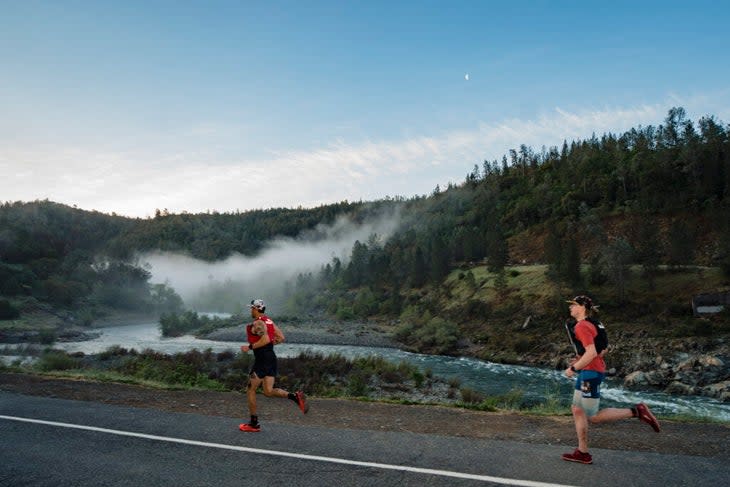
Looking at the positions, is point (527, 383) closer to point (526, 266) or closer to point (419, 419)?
point (419, 419)

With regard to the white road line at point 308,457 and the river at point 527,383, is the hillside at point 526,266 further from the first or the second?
the white road line at point 308,457

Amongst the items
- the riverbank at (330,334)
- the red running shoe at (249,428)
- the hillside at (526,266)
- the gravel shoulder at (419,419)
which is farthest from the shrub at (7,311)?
the red running shoe at (249,428)

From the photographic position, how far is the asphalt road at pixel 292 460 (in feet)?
23.0

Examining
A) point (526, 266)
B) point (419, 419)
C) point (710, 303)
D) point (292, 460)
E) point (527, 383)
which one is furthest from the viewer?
point (526, 266)

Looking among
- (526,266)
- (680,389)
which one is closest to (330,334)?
(526,266)

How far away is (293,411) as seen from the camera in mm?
11844

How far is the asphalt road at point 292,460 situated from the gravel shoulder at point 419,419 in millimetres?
633

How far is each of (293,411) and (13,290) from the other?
114521 millimetres

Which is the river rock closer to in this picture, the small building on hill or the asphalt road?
the small building on hill

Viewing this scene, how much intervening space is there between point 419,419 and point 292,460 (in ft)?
12.8

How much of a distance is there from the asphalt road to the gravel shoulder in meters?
0.63

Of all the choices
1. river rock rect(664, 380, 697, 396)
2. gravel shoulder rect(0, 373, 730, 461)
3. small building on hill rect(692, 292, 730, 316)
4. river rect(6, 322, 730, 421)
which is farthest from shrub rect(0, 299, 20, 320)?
small building on hill rect(692, 292, 730, 316)

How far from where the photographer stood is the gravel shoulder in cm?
894

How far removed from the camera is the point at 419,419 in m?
11.0
